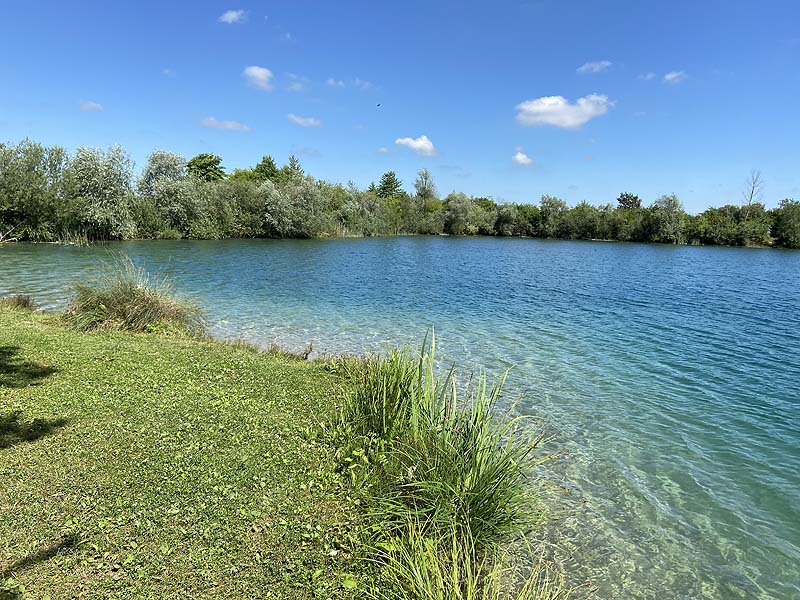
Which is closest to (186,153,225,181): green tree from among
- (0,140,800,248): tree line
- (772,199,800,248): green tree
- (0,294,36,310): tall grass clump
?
(0,140,800,248): tree line

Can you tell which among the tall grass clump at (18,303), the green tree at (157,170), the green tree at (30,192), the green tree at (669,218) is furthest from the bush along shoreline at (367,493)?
the green tree at (669,218)

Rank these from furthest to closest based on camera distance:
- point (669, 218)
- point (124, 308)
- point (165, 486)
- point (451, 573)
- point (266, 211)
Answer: point (669, 218) → point (266, 211) → point (124, 308) → point (165, 486) → point (451, 573)

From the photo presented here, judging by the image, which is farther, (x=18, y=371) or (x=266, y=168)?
(x=266, y=168)

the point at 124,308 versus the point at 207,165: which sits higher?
the point at 207,165

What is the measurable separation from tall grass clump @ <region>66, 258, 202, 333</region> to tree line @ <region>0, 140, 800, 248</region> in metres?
34.3

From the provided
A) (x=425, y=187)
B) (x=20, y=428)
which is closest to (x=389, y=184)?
(x=425, y=187)

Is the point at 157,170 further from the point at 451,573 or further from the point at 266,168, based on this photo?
the point at 451,573

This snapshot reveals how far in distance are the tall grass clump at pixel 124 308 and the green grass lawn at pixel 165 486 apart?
3.11 meters

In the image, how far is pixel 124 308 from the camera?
12375 millimetres

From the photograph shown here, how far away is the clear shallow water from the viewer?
18.4 ft

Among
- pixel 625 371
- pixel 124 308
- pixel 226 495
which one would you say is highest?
pixel 124 308

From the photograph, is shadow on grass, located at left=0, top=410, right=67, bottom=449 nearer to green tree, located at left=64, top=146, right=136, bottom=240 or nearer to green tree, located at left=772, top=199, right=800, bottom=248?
green tree, located at left=64, top=146, right=136, bottom=240

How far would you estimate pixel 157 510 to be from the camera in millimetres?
4660

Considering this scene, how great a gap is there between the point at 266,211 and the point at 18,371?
5394 centimetres
